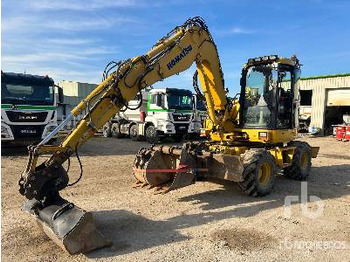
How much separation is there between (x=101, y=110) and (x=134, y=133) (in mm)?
13573

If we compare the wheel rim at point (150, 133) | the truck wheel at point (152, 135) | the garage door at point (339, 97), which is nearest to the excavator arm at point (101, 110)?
A: the truck wheel at point (152, 135)

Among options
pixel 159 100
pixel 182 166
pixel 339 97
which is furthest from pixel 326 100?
pixel 182 166

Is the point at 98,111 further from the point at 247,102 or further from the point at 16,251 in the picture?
the point at 247,102

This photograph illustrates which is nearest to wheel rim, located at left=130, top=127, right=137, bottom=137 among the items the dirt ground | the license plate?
the license plate

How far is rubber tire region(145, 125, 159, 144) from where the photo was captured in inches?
702

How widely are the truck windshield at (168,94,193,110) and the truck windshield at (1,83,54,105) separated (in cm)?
599

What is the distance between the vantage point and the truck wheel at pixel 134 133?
19.1m

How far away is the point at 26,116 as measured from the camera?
42.1 feet

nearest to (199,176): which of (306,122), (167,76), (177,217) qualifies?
(177,217)

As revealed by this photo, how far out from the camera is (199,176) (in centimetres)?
743

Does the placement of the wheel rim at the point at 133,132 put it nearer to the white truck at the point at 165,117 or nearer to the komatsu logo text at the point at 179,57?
the white truck at the point at 165,117

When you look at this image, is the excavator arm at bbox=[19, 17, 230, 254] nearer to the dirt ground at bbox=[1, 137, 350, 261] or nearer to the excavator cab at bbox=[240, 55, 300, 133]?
the dirt ground at bbox=[1, 137, 350, 261]

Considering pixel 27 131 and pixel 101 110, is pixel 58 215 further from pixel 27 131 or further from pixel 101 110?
pixel 27 131

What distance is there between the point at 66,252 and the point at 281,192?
506 centimetres
